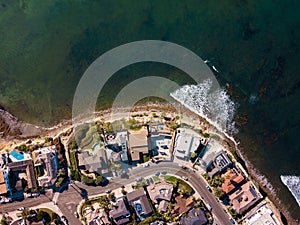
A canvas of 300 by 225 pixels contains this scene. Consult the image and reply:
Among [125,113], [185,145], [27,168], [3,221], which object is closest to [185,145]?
[185,145]

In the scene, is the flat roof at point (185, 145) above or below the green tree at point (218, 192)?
above

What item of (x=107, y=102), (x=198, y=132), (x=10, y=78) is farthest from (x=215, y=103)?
(x=10, y=78)

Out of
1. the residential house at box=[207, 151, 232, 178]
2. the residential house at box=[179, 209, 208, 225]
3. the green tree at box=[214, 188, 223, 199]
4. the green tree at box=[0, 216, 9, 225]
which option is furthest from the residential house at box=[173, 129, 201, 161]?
the green tree at box=[0, 216, 9, 225]

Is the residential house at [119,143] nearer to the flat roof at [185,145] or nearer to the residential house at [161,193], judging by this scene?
the residential house at [161,193]

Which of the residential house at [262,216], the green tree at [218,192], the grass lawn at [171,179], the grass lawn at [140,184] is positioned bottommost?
the residential house at [262,216]

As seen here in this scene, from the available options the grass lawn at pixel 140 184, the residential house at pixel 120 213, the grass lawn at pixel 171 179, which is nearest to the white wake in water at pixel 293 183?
the grass lawn at pixel 171 179

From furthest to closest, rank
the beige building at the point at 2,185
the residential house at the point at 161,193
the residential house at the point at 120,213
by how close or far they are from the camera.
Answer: the residential house at the point at 161,193 → the residential house at the point at 120,213 → the beige building at the point at 2,185

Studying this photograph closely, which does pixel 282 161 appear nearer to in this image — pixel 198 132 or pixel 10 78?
pixel 198 132
